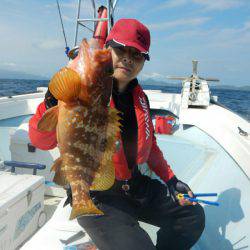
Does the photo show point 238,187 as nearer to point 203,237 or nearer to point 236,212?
point 236,212

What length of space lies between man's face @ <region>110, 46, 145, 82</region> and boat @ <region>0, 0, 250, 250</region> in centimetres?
46

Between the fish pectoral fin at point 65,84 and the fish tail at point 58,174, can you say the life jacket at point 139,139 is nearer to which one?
the fish tail at point 58,174

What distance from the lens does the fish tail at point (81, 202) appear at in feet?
6.17

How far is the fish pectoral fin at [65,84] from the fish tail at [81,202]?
615mm

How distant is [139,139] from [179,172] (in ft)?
7.76

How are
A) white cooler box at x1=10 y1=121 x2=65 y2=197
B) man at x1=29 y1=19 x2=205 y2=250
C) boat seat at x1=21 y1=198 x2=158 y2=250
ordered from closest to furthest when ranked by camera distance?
man at x1=29 y1=19 x2=205 y2=250, boat seat at x1=21 y1=198 x2=158 y2=250, white cooler box at x1=10 y1=121 x2=65 y2=197

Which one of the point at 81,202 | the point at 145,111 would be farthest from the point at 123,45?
the point at 81,202

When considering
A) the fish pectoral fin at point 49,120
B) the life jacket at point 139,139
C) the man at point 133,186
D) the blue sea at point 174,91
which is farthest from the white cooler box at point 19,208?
the blue sea at point 174,91

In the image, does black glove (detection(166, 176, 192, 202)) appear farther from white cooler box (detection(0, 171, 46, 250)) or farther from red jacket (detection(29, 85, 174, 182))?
white cooler box (detection(0, 171, 46, 250))

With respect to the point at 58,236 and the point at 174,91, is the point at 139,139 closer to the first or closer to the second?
the point at 58,236

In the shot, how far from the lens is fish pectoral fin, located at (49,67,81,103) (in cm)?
152

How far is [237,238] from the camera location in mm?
3039

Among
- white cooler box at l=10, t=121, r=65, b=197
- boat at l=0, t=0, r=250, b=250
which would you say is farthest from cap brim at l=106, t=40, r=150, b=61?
white cooler box at l=10, t=121, r=65, b=197

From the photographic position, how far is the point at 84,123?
1.73 m
